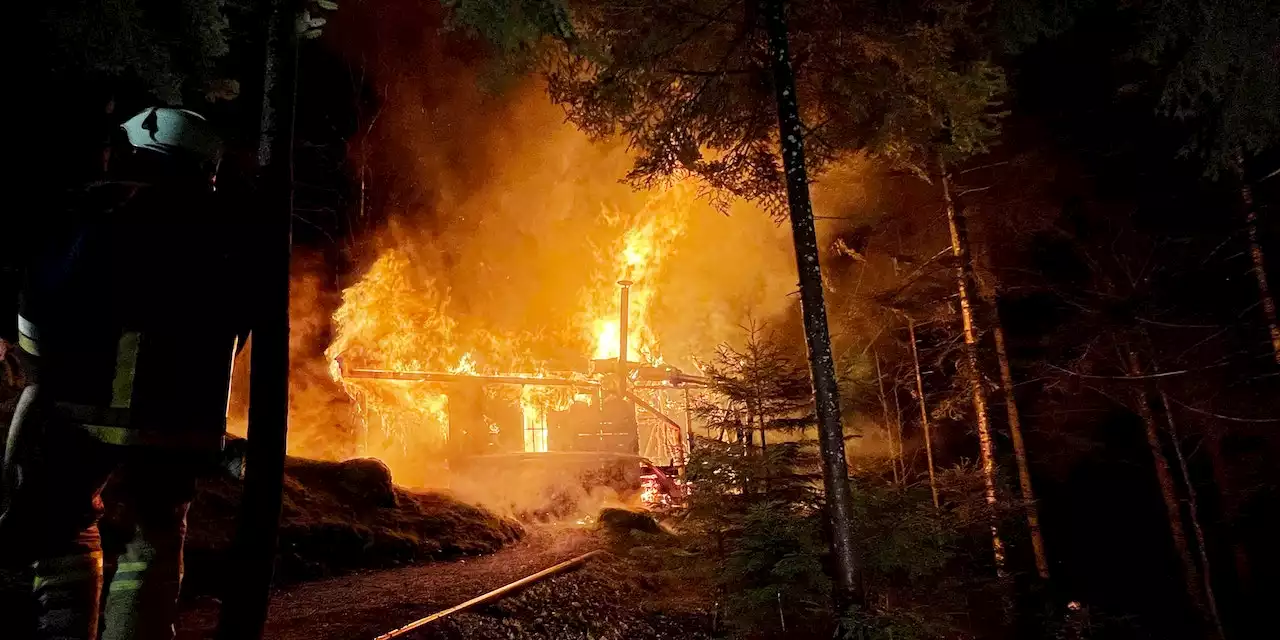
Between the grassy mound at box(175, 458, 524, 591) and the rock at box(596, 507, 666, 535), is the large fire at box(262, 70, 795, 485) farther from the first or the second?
the grassy mound at box(175, 458, 524, 591)

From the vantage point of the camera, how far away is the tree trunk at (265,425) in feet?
9.45

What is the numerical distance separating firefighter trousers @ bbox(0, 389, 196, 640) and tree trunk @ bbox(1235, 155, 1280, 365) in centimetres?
1382

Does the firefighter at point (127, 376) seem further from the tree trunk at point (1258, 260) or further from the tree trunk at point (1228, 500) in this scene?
the tree trunk at point (1228, 500)

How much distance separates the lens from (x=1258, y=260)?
953cm

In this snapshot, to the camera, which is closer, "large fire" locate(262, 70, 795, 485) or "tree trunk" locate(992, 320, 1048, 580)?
"tree trunk" locate(992, 320, 1048, 580)

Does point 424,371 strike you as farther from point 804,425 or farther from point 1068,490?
point 1068,490

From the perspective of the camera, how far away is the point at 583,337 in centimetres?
2403

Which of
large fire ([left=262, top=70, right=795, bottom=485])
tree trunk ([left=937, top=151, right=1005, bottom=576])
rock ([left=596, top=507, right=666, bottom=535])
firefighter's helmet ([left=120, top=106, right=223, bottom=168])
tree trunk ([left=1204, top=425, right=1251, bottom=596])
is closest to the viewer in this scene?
firefighter's helmet ([left=120, top=106, right=223, bottom=168])

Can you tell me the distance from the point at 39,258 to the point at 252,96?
1185 cm

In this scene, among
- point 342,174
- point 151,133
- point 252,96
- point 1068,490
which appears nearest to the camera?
point 151,133

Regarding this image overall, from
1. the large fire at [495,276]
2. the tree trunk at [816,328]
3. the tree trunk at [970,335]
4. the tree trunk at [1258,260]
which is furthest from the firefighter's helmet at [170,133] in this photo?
the large fire at [495,276]

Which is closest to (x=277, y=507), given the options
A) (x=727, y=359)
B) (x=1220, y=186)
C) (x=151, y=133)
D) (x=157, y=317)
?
(x=157, y=317)

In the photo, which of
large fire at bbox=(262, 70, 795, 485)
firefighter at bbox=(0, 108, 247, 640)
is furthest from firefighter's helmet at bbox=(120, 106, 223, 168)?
large fire at bbox=(262, 70, 795, 485)

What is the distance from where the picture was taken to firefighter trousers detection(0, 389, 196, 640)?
264 cm
